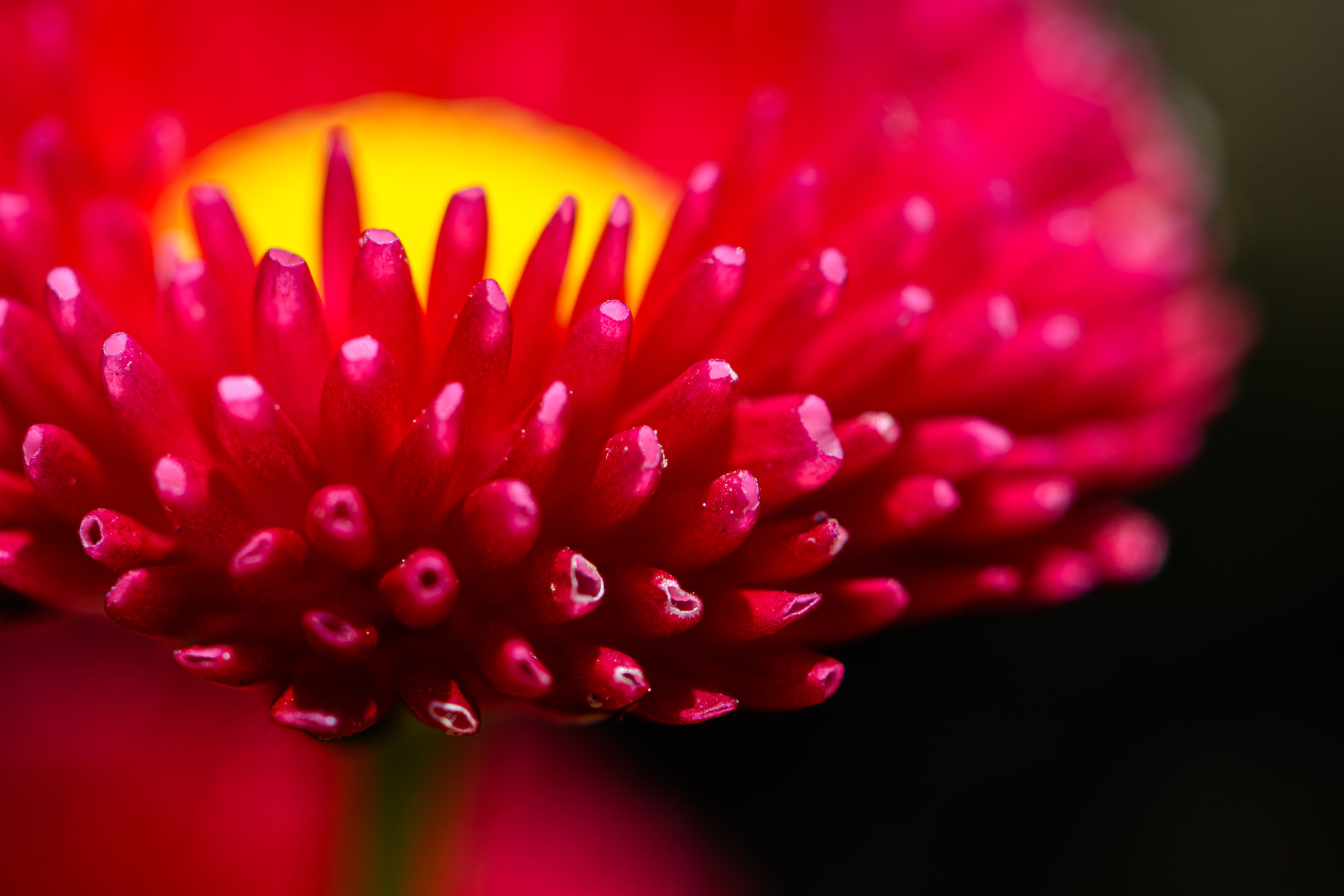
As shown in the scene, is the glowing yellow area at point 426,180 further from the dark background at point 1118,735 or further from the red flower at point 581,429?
the dark background at point 1118,735

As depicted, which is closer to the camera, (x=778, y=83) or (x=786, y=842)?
(x=778, y=83)

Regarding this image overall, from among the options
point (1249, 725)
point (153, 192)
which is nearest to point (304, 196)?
point (153, 192)

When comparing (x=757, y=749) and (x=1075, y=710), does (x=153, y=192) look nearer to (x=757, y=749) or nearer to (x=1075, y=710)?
(x=757, y=749)

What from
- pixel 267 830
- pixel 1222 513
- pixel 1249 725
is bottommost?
pixel 267 830

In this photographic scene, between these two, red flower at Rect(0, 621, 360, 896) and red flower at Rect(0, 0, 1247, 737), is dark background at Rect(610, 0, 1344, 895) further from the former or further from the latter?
red flower at Rect(0, 0, 1247, 737)

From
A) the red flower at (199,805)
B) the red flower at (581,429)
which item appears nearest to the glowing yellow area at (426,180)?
the red flower at (581,429)

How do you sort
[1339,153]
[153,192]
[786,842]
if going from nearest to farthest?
[153,192] → [786,842] → [1339,153]
